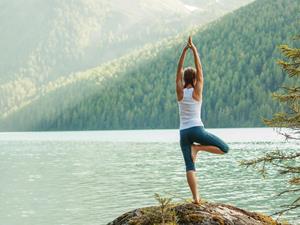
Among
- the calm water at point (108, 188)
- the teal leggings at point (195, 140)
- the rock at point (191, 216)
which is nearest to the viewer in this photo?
the rock at point (191, 216)

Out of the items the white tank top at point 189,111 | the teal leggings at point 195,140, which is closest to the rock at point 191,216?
the teal leggings at point 195,140

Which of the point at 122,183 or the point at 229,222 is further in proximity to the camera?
the point at 122,183

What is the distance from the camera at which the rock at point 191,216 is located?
985 centimetres

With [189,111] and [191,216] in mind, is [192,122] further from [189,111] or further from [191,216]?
[191,216]

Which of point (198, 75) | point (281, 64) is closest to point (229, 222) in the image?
point (198, 75)

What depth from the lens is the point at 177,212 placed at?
1022cm

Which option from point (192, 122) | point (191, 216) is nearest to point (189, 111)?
point (192, 122)

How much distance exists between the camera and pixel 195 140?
36.1 ft

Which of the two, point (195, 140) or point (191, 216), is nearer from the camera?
point (191, 216)

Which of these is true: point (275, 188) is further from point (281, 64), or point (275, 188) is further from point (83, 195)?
point (281, 64)

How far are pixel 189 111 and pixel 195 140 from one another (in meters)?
0.53

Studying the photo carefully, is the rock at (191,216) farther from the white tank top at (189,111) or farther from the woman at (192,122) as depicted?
the white tank top at (189,111)

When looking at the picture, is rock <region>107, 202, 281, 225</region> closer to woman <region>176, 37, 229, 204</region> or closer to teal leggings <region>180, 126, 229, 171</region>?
woman <region>176, 37, 229, 204</region>

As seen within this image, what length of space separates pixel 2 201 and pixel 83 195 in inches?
264
